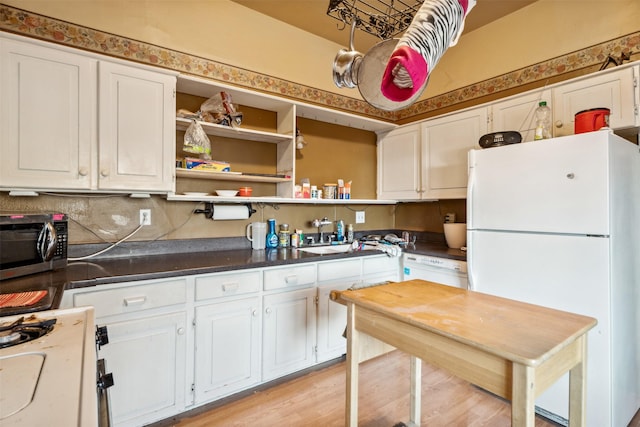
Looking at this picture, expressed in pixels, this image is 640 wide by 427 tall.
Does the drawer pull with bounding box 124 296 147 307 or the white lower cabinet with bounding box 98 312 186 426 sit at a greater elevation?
the drawer pull with bounding box 124 296 147 307

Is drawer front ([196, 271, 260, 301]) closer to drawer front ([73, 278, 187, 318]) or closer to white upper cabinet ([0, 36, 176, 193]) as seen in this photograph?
drawer front ([73, 278, 187, 318])

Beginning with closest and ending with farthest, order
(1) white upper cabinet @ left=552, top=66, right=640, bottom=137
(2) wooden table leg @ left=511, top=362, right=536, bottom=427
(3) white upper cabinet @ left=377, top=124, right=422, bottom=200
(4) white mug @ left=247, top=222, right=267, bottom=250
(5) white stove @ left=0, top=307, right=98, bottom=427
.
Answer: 1. (5) white stove @ left=0, top=307, right=98, bottom=427
2. (2) wooden table leg @ left=511, top=362, right=536, bottom=427
3. (1) white upper cabinet @ left=552, top=66, right=640, bottom=137
4. (4) white mug @ left=247, top=222, right=267, bottom=250
5. (3) white upper cabinet @ left=377, top=124, right=422, bottom=200

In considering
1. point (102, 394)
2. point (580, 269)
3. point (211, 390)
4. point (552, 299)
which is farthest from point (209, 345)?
point (580, 269)

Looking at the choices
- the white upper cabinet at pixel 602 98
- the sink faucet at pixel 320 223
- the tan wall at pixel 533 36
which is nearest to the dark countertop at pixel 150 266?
the sink faucet at pixel 320 223

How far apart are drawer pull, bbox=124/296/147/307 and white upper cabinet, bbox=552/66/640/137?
107 inches

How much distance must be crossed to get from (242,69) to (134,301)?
1.84 m

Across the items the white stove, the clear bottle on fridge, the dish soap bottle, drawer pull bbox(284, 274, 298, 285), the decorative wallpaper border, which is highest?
the decorative wallpaper border

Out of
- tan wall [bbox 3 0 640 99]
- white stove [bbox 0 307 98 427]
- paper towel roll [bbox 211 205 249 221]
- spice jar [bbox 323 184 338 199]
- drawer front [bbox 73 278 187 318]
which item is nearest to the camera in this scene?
white stove [bbox 0 307 98 427]

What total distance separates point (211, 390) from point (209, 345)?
27 cm

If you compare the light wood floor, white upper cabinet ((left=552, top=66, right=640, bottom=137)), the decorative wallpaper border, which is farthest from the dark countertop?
the decorative wallpaper border

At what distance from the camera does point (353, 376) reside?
1.35 m

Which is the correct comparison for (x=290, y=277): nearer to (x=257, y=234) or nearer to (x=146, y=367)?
(x=257, y=234)

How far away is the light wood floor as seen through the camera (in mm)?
1741

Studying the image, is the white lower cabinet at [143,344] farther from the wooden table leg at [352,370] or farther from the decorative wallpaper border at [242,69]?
the decorative wallpaper border at [242,69]
